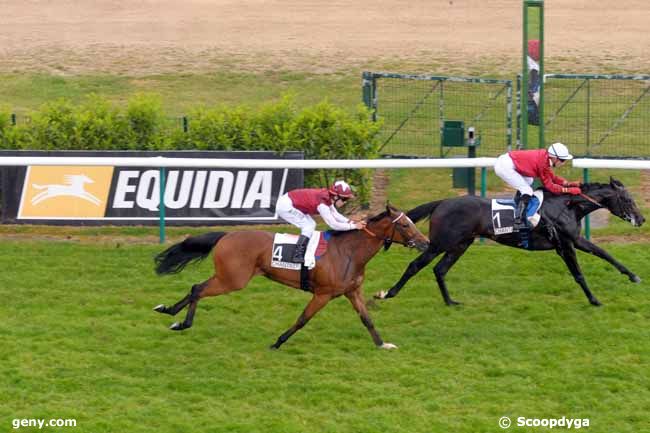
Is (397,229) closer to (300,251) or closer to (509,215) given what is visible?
(300,251)

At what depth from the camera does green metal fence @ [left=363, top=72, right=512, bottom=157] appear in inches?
650

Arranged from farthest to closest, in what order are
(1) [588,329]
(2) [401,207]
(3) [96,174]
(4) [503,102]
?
1. (4) [503,102]
2. (2) [401,207]
3. (3) [96,174]
4. (1) [588,329]

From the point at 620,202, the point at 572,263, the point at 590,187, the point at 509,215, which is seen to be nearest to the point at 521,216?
the point at 509,215

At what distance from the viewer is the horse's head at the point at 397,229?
10.2m

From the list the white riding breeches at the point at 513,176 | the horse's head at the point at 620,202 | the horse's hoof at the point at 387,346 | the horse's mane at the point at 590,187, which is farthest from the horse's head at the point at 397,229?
the horse's head at the point at 620,202

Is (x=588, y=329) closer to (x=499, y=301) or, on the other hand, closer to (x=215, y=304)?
(x=499, y=301)

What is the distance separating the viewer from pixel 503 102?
19266 millimetres

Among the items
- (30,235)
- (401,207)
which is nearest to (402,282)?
(401,207)

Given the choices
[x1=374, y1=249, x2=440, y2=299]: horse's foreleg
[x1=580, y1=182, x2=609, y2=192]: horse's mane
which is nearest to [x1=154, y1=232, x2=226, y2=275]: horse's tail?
[x1=374, y1=249, x2=440, y2=299]: horse's foreleg

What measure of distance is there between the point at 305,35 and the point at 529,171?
43.4 ft

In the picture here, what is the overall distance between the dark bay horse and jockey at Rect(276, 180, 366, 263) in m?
1.15

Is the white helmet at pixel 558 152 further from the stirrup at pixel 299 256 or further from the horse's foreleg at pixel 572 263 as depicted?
the stirrup at pixel 299 256

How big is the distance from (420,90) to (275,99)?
2.38 metres

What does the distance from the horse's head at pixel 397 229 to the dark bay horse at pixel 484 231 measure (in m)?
1.14
